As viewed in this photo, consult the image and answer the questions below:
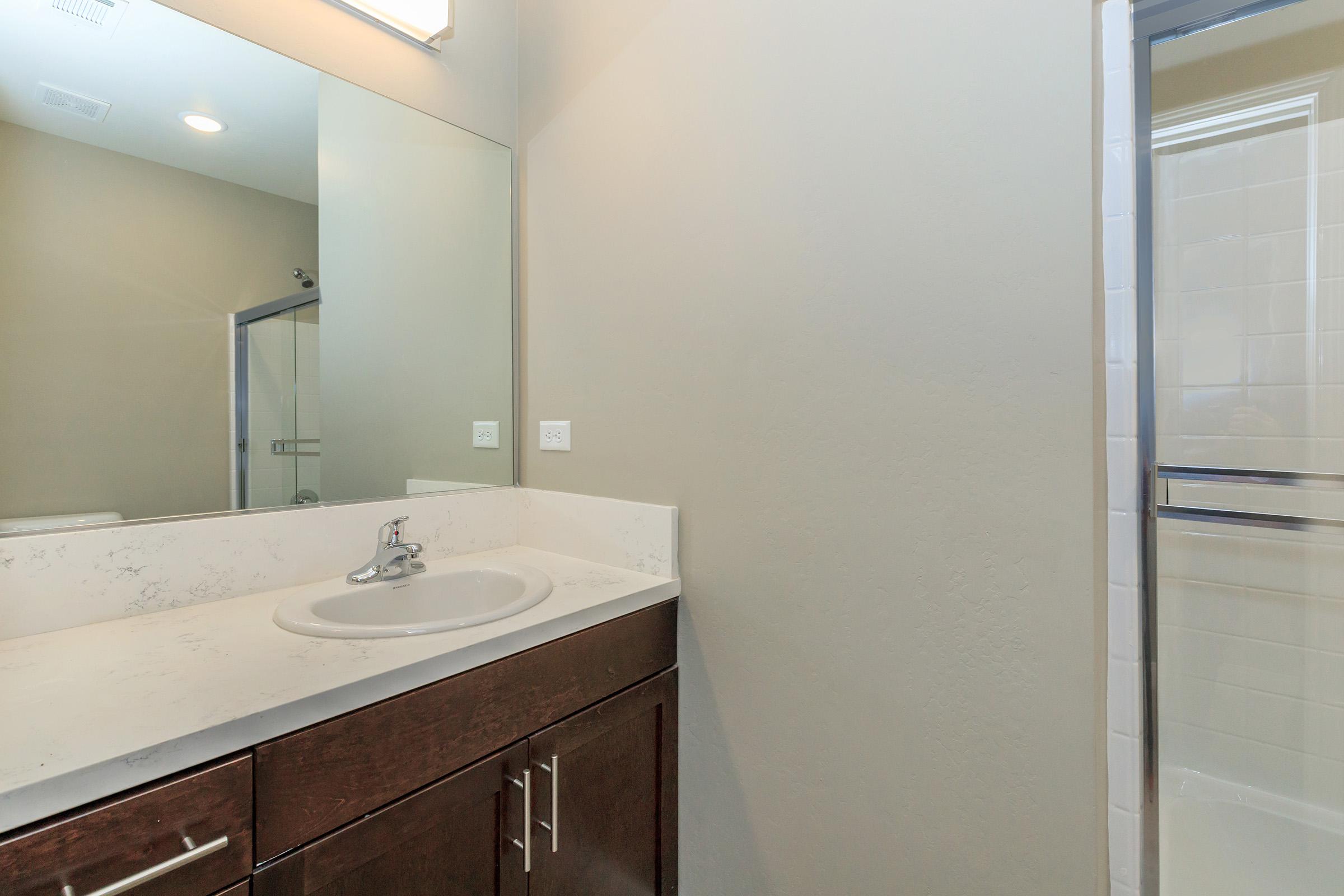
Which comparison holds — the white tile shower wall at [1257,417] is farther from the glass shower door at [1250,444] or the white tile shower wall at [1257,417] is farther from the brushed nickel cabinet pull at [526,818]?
the brushed nickel cabinet pull at [526,818]

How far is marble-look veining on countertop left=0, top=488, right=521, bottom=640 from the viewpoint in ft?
3.38

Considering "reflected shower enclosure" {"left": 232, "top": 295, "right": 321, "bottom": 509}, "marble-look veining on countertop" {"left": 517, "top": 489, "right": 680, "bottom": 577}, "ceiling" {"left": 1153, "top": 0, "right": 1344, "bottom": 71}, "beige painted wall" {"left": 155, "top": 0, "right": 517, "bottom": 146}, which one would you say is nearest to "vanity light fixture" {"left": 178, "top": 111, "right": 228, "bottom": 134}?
"beige painted wall" {"left": 155, "top": 0, "right": 517, "bottom": 146}

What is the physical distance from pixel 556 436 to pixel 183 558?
0.85m

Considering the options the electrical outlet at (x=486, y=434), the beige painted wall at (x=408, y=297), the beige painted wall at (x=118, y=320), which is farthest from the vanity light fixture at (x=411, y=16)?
the electrical outlet at (x=486, y=434)

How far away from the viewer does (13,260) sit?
1044 millimetres

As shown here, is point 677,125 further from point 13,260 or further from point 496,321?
point 13,260

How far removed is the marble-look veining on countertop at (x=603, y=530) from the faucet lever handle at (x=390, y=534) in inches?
16.0

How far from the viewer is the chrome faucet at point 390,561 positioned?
52.4 inches

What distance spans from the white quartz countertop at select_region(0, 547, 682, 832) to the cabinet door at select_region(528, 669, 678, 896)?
0.20m

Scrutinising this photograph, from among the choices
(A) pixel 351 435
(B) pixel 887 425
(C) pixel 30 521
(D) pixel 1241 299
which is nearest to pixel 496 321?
(A) pixel 351 435

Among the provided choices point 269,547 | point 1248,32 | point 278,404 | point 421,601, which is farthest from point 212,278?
point 1248,32

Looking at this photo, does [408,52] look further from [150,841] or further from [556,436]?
[150,841]

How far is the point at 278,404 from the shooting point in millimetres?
1342

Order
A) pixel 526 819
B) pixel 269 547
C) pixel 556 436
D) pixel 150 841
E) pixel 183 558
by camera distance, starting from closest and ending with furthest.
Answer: pixel 150 841, pixel 526 819, pixel 183 558, pixel 269 547, pixel 556 436
